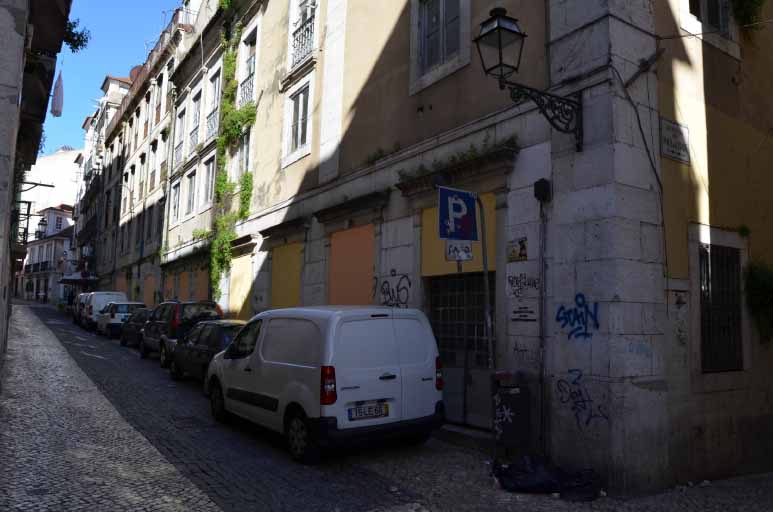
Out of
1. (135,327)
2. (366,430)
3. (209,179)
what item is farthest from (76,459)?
(209,179)

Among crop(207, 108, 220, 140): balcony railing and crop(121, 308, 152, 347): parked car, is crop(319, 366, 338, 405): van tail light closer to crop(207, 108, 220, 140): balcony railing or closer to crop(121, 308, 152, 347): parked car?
crop(121, 308, 152, 347): parked car

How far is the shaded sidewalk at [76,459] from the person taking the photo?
18.5 ft

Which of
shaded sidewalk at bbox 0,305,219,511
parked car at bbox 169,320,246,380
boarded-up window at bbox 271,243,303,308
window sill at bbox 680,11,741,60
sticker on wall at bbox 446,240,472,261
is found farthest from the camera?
boarded-up window at bbox 271,243,303,308

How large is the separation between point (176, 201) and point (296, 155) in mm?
13084

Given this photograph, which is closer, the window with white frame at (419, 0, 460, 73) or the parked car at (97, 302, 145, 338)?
the window with white frame at (419, 0, 460, 73)

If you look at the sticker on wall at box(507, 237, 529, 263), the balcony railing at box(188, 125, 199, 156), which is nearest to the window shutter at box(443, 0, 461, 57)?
the sticker on wall at box(507, 237, 529, 263)

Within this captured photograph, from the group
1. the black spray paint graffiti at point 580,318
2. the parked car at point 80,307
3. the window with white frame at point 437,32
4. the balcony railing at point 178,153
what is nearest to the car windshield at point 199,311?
the window with white frame at point 437,32

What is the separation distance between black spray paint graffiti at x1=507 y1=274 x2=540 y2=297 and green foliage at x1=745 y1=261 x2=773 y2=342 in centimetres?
319

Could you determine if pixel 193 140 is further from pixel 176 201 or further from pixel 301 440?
pixel 301 440

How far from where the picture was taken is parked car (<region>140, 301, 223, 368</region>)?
15.0 metres

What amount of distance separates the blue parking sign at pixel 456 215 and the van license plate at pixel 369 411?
2.16m

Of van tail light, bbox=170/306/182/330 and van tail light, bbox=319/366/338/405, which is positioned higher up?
van tail light, bbox=170/306/182/330

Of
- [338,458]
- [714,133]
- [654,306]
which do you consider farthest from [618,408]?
[714,133]

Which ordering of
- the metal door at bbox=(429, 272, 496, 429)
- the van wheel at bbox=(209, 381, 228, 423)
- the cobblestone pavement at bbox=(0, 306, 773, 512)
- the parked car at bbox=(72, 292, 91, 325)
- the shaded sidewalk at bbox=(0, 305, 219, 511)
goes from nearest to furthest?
the shaded sidewalk at bbox=(0, 305, 219, 511) → the cobblestone pavement at bbox=(0, 306, 773, 512) → the metal door at bbox=(429, 272, 496, 429) → the van wheel at bbox=(209, 381, 228, 423) → the parked car at bbox=(72, 292, 91, 325)
